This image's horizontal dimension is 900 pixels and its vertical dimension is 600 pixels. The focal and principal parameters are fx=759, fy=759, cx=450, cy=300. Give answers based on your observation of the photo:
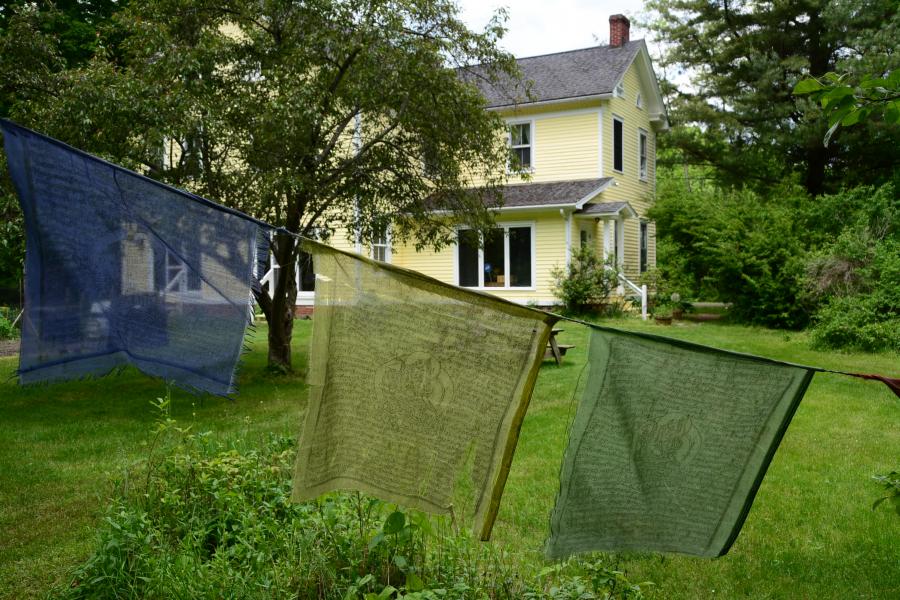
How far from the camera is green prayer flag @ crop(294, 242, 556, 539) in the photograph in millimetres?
3008

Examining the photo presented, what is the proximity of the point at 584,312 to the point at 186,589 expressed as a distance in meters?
16.5

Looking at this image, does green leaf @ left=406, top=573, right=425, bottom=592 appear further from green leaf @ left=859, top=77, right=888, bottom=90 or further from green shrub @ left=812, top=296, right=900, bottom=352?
green shrub @ left=812, top=296, right=900, bottom=352

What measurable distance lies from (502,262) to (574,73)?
19.4 feet

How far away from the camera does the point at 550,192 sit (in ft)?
66.9

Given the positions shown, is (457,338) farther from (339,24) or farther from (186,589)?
(339,24)

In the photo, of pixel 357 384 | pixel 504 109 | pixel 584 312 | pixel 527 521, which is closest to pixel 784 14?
pixel 504 109

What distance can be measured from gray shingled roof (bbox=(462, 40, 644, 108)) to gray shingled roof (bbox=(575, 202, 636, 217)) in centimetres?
294

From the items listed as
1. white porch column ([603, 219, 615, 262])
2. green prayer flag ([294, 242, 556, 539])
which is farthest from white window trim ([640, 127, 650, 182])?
green prayer flag ([294, 242, 556, 539])

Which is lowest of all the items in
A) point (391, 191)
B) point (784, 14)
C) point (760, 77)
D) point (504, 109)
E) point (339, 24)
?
point (391, 191)

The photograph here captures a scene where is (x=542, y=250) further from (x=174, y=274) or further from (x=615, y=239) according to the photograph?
(x=174, y=274)

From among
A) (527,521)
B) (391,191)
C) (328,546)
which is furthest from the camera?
(391,191)

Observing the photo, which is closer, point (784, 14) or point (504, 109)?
point (504, 109)

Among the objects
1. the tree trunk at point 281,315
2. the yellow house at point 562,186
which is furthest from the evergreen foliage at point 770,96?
the tree trunk at point 281,315

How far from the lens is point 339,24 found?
10023 mm
